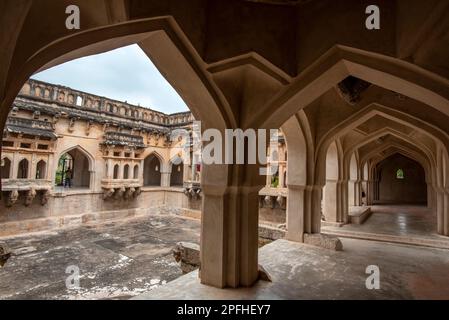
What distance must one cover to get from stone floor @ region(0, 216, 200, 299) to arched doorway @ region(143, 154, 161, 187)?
7.84 meters

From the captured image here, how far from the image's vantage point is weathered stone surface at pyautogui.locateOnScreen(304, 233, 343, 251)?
5.95 metres

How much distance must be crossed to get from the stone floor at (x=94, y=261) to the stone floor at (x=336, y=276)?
3964mm

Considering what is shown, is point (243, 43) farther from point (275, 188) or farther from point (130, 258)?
point (275, 188)

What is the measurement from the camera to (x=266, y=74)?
12.1 feet

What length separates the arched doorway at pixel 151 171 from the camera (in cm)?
2258

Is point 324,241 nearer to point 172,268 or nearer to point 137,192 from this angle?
point 172,268

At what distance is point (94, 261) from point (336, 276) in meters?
8.25

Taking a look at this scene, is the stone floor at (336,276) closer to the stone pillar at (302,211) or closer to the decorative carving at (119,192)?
the stone pillar at (302,211)

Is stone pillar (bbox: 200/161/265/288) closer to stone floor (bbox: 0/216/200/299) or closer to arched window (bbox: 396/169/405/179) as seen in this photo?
stone floor (bbox: 0/216/200/299)

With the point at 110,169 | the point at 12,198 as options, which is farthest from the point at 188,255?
the point at 110,169

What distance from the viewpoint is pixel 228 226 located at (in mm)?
4059

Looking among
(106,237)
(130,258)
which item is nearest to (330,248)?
(130,258)

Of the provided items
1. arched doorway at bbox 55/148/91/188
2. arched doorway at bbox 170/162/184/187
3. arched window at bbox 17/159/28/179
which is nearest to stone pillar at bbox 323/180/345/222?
arched window at bbox 17/159/28/179
